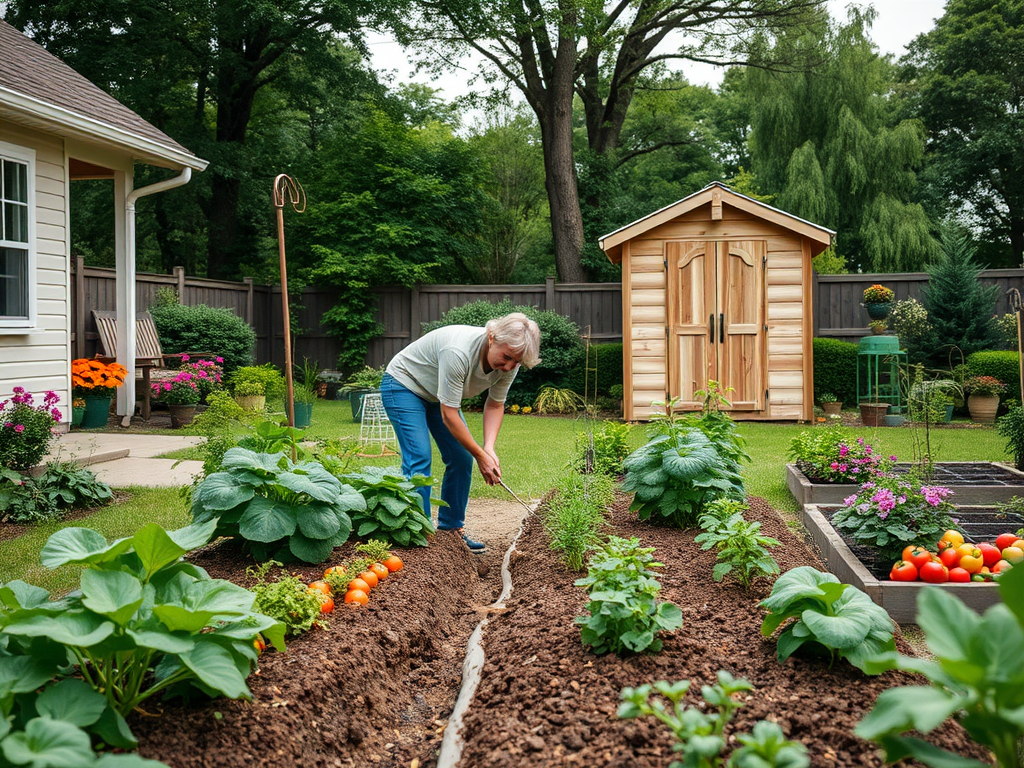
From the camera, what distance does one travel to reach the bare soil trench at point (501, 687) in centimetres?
192

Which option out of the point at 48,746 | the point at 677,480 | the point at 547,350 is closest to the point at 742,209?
the point at 547,350

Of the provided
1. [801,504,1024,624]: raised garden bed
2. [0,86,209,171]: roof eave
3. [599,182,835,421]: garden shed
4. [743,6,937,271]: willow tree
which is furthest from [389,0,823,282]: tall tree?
[801,504,1024,624]: raised garden bed

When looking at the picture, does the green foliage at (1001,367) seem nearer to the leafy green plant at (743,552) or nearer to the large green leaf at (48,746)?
the leafy green plant at (743,552)

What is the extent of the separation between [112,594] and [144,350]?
30.1ft

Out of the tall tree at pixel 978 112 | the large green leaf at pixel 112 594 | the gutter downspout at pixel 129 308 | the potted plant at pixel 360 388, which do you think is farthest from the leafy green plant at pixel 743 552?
the tall tree at pixel 978 112

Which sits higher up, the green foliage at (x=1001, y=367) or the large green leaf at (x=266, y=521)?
the green foliage at (x=1001, y=367)

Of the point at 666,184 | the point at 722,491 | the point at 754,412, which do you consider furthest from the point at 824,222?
the point at 722,491

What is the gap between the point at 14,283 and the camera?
6.90m

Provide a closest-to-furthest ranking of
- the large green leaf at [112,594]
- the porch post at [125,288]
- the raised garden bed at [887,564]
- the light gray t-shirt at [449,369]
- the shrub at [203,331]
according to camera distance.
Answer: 1. the large green leaf at [112,594]
2. the raised garden bed at [887,564]
3. the light gray t-shirt at [449,369]
4. the porch post at [125,288]
5. the shrub at [203,331]

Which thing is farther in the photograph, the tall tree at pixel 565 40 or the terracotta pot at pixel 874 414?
the tall tree at pixel 565 40

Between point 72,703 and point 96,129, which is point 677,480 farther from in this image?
point 96,129

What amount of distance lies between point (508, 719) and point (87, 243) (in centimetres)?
2194

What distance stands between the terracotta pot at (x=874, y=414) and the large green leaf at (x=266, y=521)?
9069 mm

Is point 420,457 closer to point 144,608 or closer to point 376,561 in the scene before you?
point 376,561
